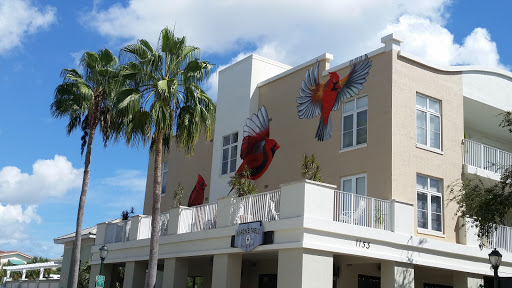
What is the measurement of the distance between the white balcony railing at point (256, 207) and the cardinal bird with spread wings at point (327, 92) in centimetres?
446

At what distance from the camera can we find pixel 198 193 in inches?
1227

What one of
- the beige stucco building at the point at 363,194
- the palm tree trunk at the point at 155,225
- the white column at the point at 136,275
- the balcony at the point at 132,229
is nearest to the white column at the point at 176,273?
the beige stucco building at the point at 363,194

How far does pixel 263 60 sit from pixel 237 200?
905cm

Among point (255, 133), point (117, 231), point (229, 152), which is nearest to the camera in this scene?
point (255, 133)

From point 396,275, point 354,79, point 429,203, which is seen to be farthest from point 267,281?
point 354,79

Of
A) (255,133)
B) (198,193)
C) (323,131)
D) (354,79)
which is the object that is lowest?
(198,193)

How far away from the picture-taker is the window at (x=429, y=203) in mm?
21469

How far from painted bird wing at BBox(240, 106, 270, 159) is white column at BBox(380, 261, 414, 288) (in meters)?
8.77

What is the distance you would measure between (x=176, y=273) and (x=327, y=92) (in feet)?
29.0

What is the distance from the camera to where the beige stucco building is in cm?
1867

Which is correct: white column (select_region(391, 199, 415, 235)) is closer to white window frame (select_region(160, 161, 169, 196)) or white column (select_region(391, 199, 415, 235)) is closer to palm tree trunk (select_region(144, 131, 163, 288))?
palm tree trunk (select_region(144, 131, 163, 288))

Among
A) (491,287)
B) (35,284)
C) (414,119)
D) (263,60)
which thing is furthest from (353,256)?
(35,284)

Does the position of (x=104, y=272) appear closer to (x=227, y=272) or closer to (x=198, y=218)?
(x=198, y=218)

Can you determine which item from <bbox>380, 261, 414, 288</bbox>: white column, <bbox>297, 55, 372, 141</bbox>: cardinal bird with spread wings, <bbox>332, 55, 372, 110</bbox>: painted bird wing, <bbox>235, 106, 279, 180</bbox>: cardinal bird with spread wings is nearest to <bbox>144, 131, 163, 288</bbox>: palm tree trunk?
<bbox>235, 106, 279, 180</bbox>: cardinal bird with spread wings
